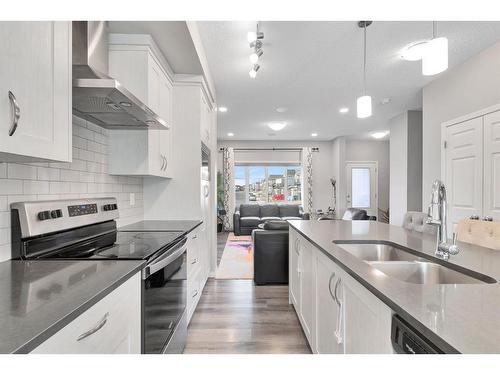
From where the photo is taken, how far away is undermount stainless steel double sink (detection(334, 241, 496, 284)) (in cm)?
115

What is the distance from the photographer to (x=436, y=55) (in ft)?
6.08

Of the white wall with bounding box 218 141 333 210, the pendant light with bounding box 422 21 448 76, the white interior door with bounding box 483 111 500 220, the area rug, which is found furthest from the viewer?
the white wall with bounding box 218 141 333 210

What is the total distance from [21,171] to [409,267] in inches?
79.1

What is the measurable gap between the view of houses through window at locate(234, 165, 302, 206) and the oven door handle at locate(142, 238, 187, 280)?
6.48 metres

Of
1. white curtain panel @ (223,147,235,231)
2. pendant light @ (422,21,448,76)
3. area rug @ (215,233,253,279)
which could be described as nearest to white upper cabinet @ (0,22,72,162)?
pendant light @ (422,21,448,76)

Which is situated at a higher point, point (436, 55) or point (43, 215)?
point (436, 55)

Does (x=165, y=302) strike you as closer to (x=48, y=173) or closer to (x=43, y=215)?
(x=43, y=215)

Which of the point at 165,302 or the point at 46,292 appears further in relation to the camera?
the point at 165,302

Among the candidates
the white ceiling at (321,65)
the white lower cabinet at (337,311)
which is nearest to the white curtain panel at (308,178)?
the white ceiling at (321,65)

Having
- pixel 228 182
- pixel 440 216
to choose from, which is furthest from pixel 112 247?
pixel 228 182

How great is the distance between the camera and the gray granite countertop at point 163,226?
2.26 metres

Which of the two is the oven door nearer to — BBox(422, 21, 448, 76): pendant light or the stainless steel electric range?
the stainless steel electric range

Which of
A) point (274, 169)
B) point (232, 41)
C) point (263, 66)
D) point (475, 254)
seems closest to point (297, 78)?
point (263, 66)

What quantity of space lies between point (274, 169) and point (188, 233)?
21.3ft
